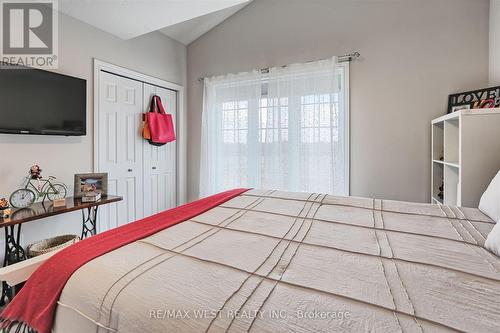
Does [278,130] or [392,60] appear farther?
[278,130]

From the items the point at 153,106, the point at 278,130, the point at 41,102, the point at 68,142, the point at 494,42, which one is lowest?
the point at 68,142

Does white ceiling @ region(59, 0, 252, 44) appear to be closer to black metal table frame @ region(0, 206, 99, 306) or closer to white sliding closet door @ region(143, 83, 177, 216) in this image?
white sliding closet door @ region(143, 83, 177, 216)

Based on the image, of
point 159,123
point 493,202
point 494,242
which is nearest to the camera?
point 494,242

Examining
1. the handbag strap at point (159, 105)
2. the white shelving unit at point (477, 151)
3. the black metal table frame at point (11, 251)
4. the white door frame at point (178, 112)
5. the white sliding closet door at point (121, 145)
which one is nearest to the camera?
the white shelving unit at point (477, 151)

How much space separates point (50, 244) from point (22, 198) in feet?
1.49

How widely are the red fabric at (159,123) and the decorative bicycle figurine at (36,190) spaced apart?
1113mm

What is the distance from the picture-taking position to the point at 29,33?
2.03 metres

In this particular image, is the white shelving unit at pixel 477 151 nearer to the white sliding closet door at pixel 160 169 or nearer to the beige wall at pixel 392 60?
the beige wall at pixel 392 60

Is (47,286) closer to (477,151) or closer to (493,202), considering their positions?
(493,202)

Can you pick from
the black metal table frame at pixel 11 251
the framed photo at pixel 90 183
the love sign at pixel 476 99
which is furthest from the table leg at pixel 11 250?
the love sign at pixel 476 99

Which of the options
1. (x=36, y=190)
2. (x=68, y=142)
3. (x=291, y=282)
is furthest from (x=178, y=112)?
(x=291, y=282)

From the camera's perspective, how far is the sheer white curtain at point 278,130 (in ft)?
8.63

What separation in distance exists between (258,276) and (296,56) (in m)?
2.78

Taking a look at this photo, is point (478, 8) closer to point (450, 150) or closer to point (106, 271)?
point (450, 150)
